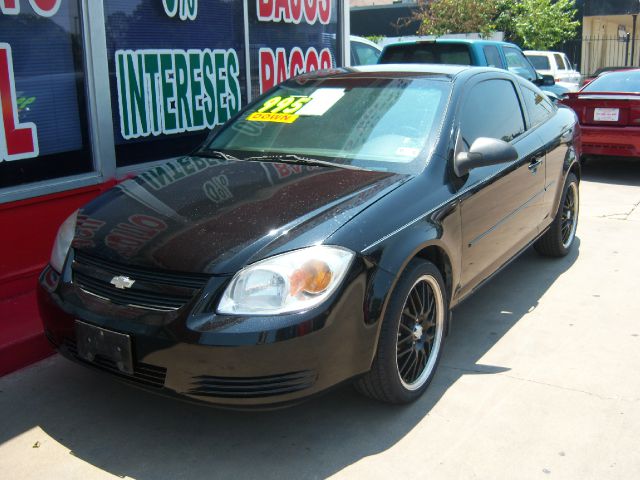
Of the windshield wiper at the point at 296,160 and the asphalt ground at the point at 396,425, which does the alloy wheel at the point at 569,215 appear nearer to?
the asphalt ground at the point at 396,425

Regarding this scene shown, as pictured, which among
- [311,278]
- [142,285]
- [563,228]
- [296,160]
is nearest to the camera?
[311,278]

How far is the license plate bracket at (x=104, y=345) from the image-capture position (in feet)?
9.84

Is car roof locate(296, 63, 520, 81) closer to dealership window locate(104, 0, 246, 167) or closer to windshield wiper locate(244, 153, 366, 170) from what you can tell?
windshield wiper locate(244, 153, 366, 170)

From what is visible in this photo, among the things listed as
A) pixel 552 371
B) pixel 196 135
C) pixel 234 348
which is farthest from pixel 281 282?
pixel 196 135

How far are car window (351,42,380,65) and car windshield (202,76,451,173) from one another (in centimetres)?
703

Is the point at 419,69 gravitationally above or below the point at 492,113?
Result: above

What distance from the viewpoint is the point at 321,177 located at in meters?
3.70

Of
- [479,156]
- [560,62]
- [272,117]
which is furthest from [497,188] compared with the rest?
[560,62]

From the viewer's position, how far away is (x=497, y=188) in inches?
169

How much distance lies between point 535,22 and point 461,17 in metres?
2.84

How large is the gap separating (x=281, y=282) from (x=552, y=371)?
183cm

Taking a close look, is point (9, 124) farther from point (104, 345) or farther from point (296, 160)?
point (104, 345)

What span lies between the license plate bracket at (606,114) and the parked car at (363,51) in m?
3.67

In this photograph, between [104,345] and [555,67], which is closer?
[104,345]
